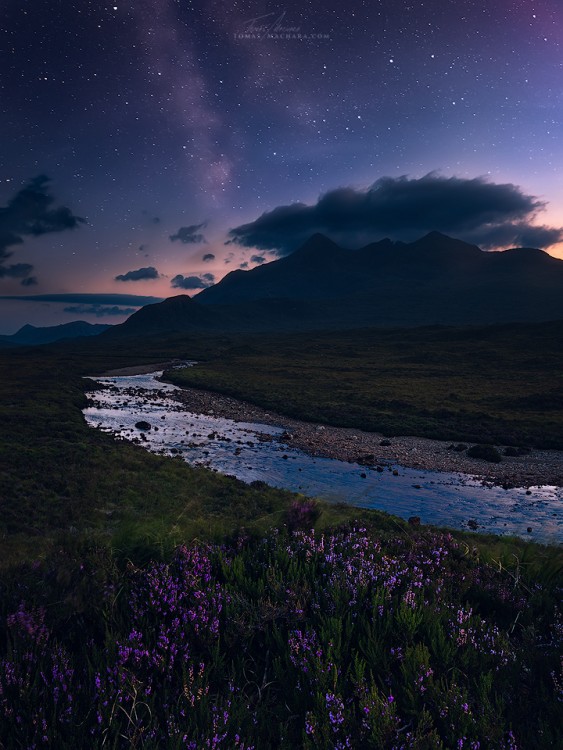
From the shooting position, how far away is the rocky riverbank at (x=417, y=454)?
2531cm

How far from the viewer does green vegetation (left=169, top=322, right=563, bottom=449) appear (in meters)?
38.7

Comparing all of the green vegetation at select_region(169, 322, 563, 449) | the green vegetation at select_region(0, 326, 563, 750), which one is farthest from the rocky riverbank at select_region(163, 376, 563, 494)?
the green vegetation at select_region(0, 326, 563, 750)

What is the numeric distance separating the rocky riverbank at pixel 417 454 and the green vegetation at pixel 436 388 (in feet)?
9.24

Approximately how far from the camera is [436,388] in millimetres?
61156

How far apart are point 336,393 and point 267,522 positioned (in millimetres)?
50902

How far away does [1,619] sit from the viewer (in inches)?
143

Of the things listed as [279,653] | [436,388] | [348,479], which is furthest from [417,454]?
[436,388]

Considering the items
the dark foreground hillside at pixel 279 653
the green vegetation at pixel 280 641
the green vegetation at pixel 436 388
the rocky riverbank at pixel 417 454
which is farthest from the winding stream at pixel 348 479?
the green vegetation at pixel 436 388

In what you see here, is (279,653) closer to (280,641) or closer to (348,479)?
(280,641)

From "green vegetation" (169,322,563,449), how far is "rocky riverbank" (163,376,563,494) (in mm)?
2816

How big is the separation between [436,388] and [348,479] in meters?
42.1

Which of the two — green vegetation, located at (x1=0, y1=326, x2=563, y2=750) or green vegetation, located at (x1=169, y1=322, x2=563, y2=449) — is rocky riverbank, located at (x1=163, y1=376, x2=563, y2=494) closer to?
green vegetation, located at (x1=169, y1=322, x2=563, y2=449)

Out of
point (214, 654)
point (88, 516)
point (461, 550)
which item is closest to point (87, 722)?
point (214, 654)

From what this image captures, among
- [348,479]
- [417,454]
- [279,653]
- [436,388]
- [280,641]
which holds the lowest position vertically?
[417,454]
